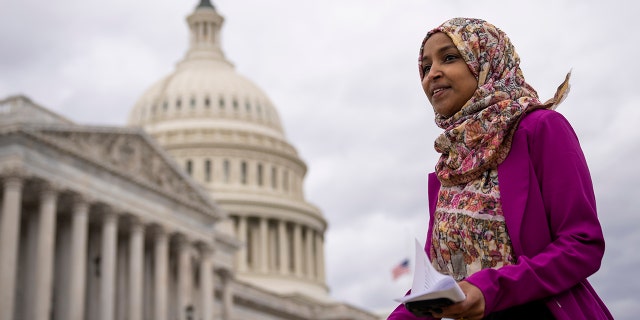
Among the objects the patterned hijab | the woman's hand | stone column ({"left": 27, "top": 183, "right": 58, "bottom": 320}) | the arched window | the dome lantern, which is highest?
the dome lantern

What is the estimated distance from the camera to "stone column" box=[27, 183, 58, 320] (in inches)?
1588

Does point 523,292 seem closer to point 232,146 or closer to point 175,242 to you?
point 175,242

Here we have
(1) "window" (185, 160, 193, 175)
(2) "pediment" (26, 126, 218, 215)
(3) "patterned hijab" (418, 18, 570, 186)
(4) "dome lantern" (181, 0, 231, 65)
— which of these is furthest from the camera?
(4) "dome lantern" (181, 0, 231, 65)

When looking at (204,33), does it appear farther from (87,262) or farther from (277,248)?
(87,262)

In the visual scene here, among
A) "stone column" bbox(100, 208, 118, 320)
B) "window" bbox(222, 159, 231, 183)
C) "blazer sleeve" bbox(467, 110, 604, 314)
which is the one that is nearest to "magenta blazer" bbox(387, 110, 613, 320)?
"blazer sleeve" bbox(467, 110, 604, 314)

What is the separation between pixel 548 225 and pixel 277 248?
3577 inches

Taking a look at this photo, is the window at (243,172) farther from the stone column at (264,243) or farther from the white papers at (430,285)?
the white papers at (430,285)

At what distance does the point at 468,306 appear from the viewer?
375cm

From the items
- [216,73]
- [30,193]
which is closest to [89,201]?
[30,193]

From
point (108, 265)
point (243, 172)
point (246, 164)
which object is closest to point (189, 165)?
point (243, 172)

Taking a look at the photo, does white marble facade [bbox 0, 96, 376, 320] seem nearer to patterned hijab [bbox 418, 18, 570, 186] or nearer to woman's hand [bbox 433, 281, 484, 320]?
patterned hijab [bbox 418, 18, 570, 186]

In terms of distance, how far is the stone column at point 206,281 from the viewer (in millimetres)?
54469

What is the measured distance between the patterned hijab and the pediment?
130 ft

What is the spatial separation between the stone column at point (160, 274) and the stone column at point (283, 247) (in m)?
41.3
